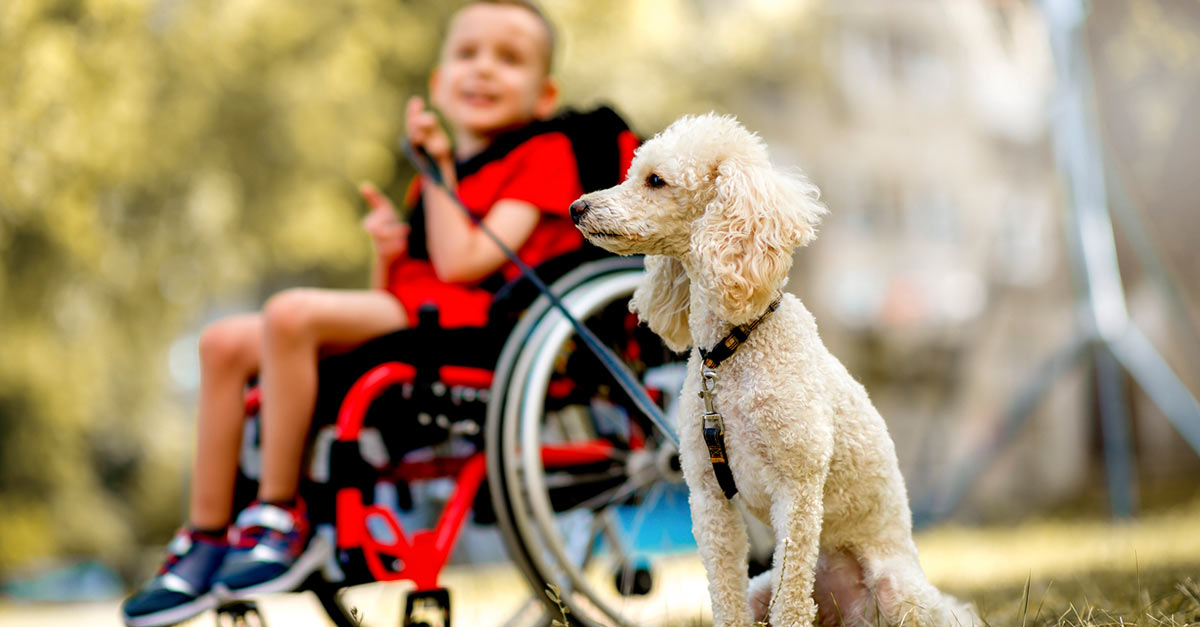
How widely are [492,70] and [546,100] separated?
0.22m

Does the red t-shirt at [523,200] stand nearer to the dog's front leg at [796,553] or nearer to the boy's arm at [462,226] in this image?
the boy's arm at [462,226]

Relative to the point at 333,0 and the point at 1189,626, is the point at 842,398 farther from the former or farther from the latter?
the point at 333,0

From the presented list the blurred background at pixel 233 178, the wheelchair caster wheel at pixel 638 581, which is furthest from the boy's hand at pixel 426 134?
the blurred background at pixel 233 178

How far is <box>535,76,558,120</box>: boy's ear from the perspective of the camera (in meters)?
2.57

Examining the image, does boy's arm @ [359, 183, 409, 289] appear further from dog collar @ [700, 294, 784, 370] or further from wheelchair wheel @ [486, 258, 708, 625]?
dog collar @ [700, 294, 784, 370]

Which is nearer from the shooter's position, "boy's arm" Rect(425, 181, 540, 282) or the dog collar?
the dog collar

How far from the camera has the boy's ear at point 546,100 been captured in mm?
2566

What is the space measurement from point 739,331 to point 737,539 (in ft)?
0.89

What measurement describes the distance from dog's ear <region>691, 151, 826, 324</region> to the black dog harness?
0.04 m

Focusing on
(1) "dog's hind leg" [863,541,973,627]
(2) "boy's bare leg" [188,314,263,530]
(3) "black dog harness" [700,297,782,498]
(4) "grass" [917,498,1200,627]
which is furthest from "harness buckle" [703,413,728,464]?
(2) "boy's bare leg" [188,314,263,530]

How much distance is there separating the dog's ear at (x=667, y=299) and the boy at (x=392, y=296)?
0.73m

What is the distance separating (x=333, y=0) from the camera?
6.71 m

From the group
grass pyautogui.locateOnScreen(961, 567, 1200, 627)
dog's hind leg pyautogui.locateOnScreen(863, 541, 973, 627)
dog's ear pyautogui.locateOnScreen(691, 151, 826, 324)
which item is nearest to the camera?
dog's ear pyautogui.locateOnScreen(691, 151, 826, 324)

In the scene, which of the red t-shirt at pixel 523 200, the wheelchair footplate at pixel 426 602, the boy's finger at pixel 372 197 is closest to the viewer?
the wheelchair footplate at pixel 426 602
